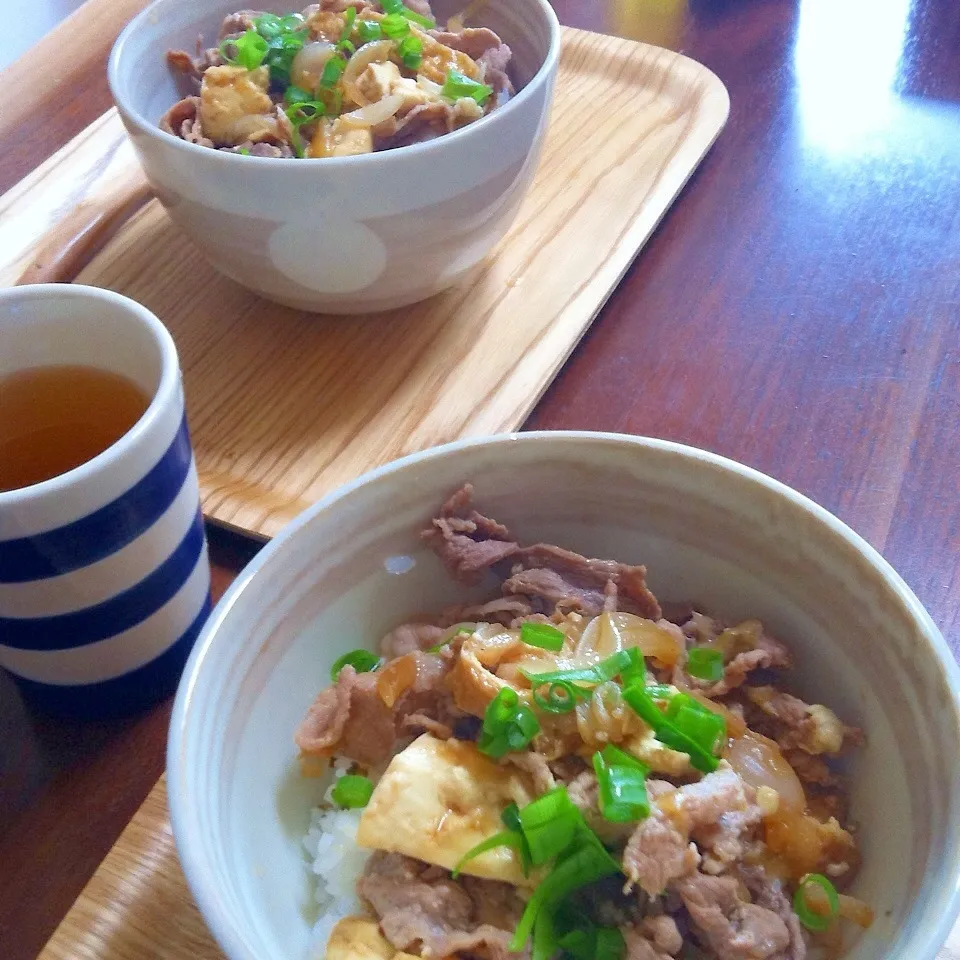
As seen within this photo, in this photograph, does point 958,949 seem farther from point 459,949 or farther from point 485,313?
point 485,313

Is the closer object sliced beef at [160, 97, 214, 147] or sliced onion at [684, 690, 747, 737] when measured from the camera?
sliced onion at [684, 690, 747, 737]

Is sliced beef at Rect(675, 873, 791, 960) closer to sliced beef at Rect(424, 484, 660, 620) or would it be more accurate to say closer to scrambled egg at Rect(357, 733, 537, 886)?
scrambled egg at Rect(357, 733, 537, 886)

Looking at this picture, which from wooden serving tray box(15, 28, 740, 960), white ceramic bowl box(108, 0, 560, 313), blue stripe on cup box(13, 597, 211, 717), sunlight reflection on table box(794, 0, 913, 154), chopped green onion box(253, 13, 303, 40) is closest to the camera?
blue stripe on cup box(13, 597, 211, 717)

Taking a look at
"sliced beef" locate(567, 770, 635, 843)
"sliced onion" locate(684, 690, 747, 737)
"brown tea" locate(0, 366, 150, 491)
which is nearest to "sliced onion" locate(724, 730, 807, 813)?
"sliced onion" locate(684, 690, 747, 737)

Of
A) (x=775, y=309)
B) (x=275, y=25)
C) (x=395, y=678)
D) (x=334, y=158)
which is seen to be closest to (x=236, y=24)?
(x=275, y=25)

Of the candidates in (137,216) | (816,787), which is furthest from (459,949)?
(137,216)

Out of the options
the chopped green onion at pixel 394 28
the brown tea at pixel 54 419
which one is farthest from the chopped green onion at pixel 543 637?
the chopped green onion at pixel 394 28
